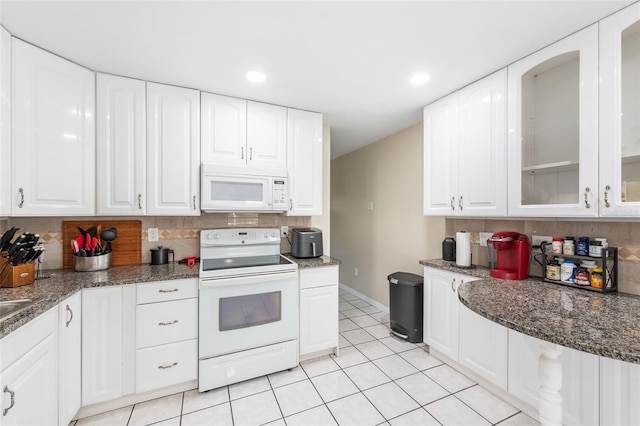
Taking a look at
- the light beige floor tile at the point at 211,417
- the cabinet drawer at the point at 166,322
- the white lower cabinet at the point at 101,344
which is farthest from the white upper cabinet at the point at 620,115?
the white lower cabinet at the point at 101,344

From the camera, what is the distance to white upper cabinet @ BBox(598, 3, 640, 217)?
137 cm

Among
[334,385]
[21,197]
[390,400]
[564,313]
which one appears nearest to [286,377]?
[334,385]

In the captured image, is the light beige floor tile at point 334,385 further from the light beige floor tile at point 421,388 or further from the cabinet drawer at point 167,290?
the cabinet drawer at point 167,290

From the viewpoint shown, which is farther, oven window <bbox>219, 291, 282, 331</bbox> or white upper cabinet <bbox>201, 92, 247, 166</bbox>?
white upper cabinet <bbox>201, 92, 247, 166</bbox>

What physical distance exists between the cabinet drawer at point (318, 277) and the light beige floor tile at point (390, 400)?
88cm

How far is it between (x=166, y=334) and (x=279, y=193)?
4.59 feet

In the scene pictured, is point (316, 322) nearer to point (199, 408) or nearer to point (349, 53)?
point (199, 408)

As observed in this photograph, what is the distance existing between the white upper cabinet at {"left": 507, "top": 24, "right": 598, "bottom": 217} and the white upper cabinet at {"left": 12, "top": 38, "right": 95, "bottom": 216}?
3.00 m

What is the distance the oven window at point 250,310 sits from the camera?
204cm

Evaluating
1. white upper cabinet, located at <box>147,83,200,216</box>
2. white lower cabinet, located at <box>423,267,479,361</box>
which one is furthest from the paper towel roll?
white upper cabinet, located at <box>147,83,200,216</box>

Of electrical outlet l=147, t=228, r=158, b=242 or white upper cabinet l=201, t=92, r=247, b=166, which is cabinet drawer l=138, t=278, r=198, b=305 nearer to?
electrical outlet l=147, t=228, r=158, b=242

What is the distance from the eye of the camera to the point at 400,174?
343 cm

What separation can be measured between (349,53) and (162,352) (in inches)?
94.9

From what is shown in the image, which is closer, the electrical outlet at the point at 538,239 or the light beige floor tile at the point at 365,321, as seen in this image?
the electrical outlet at the point at 538,239
